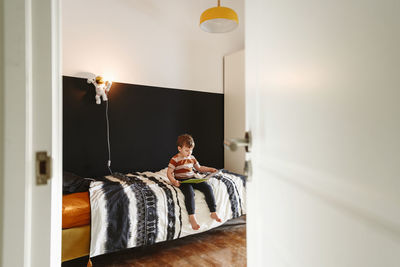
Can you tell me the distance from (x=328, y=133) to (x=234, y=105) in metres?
3.87

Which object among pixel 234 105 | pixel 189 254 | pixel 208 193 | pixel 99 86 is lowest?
pixel 189 254

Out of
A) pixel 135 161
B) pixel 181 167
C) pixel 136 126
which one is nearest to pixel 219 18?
pixel 181 167

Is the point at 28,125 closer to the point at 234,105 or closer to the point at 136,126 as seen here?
the point at 136,126

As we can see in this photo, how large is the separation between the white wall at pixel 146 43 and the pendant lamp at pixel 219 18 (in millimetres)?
1137

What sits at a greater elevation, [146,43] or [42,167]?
[146,43]

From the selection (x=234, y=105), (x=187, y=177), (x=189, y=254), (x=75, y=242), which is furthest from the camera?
(x=234, y=105)

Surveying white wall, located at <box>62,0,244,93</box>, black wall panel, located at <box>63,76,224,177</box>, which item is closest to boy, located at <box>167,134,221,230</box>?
black wall panel, located at <box>63,76,224,177</box>

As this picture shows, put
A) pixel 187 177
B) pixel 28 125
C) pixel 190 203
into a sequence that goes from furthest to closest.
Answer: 1. pixel 187 177
2. pixel 190 203
3. pixel 28 125

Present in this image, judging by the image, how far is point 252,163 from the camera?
750mm

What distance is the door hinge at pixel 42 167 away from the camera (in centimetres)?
68

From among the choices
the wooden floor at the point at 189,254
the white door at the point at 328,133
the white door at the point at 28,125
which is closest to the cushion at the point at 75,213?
the wooden floor at the point at 189,254

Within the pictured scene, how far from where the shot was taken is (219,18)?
8.35 ft

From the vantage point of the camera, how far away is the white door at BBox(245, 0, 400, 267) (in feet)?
1.06

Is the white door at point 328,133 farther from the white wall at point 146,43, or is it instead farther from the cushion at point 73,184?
the white wall at point 146,43
